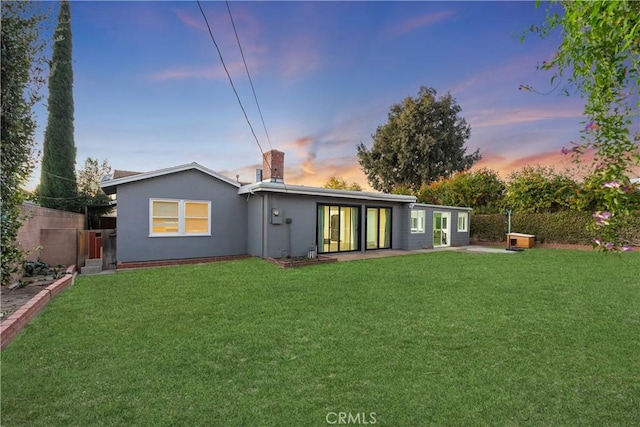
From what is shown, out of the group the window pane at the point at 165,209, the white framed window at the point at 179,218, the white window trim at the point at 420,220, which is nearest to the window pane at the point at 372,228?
the white window trim at the point at 420,220

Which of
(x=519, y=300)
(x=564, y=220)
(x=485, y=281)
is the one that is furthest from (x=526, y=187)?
(x=519, y=300)

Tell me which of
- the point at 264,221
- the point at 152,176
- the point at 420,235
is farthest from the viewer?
the point at 420,235

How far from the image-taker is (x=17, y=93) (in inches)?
138

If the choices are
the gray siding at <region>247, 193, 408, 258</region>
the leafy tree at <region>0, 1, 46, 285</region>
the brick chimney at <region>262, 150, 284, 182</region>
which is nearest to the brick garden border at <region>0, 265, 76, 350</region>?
the leafy tree at <region>0, 1, 46, 285</region>

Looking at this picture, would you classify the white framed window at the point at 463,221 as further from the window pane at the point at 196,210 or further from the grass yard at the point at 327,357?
the window pane at the point at 196,210

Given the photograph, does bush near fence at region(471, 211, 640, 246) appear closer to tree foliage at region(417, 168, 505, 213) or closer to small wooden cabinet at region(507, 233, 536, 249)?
small wooden cabinet at region(507, 233, 536, 249)

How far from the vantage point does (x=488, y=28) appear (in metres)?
8.82

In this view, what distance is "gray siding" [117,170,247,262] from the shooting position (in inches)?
379

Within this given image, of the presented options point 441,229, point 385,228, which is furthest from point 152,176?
point 441,229

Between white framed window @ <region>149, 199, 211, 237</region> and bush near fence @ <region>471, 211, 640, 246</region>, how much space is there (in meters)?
16.0

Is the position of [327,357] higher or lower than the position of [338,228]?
lower

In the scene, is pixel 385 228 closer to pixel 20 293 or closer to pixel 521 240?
pixel 521 240

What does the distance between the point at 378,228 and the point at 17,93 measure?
12.5 m

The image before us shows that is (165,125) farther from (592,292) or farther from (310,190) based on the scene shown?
(592,292)
